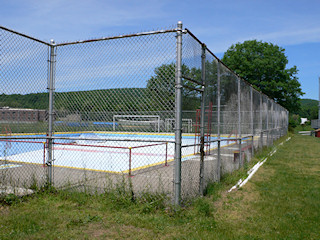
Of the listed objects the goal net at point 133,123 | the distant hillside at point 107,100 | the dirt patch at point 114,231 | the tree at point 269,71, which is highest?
the tree at point 269,71

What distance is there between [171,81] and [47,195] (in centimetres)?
352

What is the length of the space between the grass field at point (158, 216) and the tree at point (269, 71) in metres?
44.4

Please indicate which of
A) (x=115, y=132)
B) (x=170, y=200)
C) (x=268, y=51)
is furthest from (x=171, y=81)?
(x=268, y=51)

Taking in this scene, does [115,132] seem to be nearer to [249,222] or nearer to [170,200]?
[170,200]

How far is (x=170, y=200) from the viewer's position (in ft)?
17.8

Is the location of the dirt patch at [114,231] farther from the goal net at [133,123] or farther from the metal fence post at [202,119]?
the goal net at [133,123]

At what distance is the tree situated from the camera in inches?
1897

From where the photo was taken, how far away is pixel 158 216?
197 inches

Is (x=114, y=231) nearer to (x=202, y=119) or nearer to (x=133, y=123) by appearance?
(x=133, y=123)

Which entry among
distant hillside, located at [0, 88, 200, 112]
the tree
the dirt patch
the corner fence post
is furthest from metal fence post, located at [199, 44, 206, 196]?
the tree

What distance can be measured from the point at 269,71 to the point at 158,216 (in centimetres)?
4861

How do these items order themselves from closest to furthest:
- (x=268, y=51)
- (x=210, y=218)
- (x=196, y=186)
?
(x=210, y=218) < (x=196, y=186) < (x=268, y=51)

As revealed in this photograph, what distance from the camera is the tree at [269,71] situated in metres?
48.2

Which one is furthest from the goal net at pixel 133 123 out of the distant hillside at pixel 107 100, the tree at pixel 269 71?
the tree at pixel 269 71
